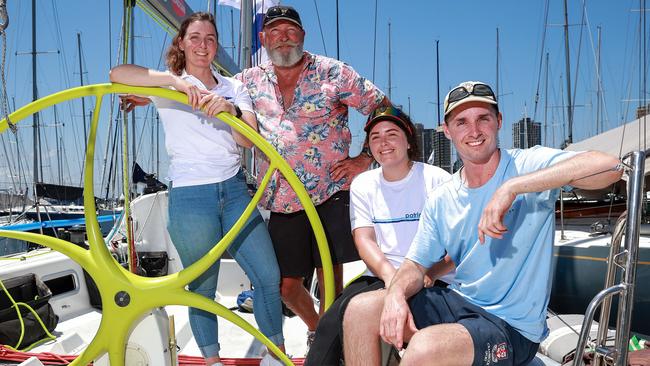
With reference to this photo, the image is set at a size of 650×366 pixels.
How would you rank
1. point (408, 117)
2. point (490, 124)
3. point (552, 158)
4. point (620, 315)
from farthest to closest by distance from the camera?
point (408, 117), point (490, 124), point (552, 158), point (620, 315)

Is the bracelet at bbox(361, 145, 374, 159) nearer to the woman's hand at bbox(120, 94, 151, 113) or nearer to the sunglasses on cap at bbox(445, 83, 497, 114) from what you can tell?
the sunglasses on cap at bbox(445, 83, 497, 114)

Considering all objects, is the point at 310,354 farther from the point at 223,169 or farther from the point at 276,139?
the point at 276,139

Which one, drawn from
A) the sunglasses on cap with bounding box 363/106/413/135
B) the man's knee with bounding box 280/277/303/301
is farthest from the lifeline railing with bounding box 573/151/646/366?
the man's knee with bounding box 280/277/303/301

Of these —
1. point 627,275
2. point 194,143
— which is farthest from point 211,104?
point 627,275

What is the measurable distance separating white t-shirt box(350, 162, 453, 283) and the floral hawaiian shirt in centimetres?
32

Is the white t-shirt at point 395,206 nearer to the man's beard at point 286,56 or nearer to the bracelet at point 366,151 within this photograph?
the bracelet at point 366,151

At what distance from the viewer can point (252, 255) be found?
2.18 meters

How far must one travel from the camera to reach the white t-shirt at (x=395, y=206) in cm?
223

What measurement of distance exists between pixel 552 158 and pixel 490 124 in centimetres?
25

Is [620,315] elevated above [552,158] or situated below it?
below

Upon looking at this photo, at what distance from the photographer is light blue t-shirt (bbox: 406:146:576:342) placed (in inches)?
68.7

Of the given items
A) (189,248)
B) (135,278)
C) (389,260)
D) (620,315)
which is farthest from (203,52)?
(620,315)

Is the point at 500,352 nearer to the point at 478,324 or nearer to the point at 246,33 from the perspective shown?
the point at 478,324

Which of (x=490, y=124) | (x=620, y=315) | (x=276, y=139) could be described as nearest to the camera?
(x=620, y=315)
